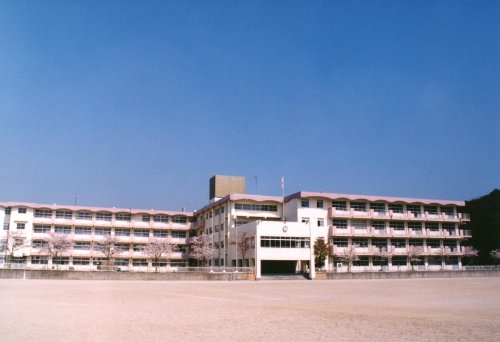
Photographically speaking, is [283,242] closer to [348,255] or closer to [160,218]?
[348,255]

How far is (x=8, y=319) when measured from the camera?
13211 mm

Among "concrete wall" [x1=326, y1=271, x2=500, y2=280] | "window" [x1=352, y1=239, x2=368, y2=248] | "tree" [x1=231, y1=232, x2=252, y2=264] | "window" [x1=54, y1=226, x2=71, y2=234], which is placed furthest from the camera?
"window" [x1=54, y1=226, x2=71, y2=234]

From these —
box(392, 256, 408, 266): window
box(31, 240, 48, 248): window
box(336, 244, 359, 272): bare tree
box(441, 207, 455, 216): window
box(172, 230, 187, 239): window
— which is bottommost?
box(392, 256, 408, 266): window

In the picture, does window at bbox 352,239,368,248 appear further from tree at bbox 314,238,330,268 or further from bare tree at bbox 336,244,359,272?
tree at bbox 314,238,330,268

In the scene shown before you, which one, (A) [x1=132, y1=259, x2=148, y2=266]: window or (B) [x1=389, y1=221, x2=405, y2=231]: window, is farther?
(A) [x1=132, y1=259, x2=148, y2=266]: window

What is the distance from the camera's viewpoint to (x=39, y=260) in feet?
215

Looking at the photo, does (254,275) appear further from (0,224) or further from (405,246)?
(0,224)

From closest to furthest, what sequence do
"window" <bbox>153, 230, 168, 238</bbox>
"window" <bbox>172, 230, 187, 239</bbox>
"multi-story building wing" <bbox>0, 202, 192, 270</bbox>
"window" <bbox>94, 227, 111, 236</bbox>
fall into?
1. "multi-story building wing" <bbox>0, 202, 192, 270</bbox>
2. "window" <bbox>94, 227, 111, 236</bbox>
3. "window" <bbox>153, 230, 168, 238</bbox>
4. "window" <bbox>172, 230, 187, 239</bbox>

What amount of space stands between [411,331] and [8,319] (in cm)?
1070

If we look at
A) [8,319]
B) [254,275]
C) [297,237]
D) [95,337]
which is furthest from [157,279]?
[95,337]

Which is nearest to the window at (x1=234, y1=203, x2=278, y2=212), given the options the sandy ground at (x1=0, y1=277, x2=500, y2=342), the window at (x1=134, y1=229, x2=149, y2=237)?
the window at (x1=134, y1=229, x2=149, y2=237)

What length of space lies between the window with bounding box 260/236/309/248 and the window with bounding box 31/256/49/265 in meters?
32.2

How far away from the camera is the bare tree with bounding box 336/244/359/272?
59500 millimetres

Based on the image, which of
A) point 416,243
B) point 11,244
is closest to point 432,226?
point 416,243
